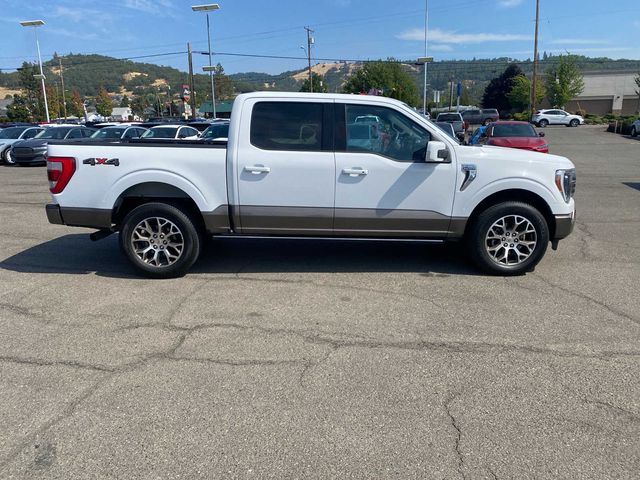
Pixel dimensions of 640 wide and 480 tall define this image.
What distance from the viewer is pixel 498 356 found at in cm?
378

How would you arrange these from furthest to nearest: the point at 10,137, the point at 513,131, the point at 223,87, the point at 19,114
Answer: the point at 223,87
the point at 19,114
the point at 10,137
the point at 513,131

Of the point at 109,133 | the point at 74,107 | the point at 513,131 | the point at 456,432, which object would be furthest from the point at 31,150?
the point at 74,107

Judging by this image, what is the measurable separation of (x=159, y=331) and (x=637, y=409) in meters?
3.66

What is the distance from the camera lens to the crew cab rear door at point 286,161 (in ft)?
17.4

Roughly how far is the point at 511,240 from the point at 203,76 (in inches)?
5197

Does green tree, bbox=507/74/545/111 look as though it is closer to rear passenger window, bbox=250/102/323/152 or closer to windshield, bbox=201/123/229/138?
windshield, bbox=201/123/229/138

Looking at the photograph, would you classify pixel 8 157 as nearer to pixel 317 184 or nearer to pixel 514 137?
pixel 317 184

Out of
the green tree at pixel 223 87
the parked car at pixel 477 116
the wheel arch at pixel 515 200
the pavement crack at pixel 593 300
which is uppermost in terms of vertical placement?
the green tree at pixel 223 87

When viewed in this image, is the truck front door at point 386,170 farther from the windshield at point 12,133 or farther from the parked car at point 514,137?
the windshield at point 12,133

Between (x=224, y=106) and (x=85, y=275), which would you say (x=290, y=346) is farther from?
(x=224, y=106)

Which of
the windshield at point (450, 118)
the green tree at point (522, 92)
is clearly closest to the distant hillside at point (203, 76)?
the green tree at point (522, 92)

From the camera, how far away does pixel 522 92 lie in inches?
2601

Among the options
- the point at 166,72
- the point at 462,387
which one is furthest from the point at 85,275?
the point at 166,72

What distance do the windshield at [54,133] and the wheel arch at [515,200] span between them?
1983 centimetres
